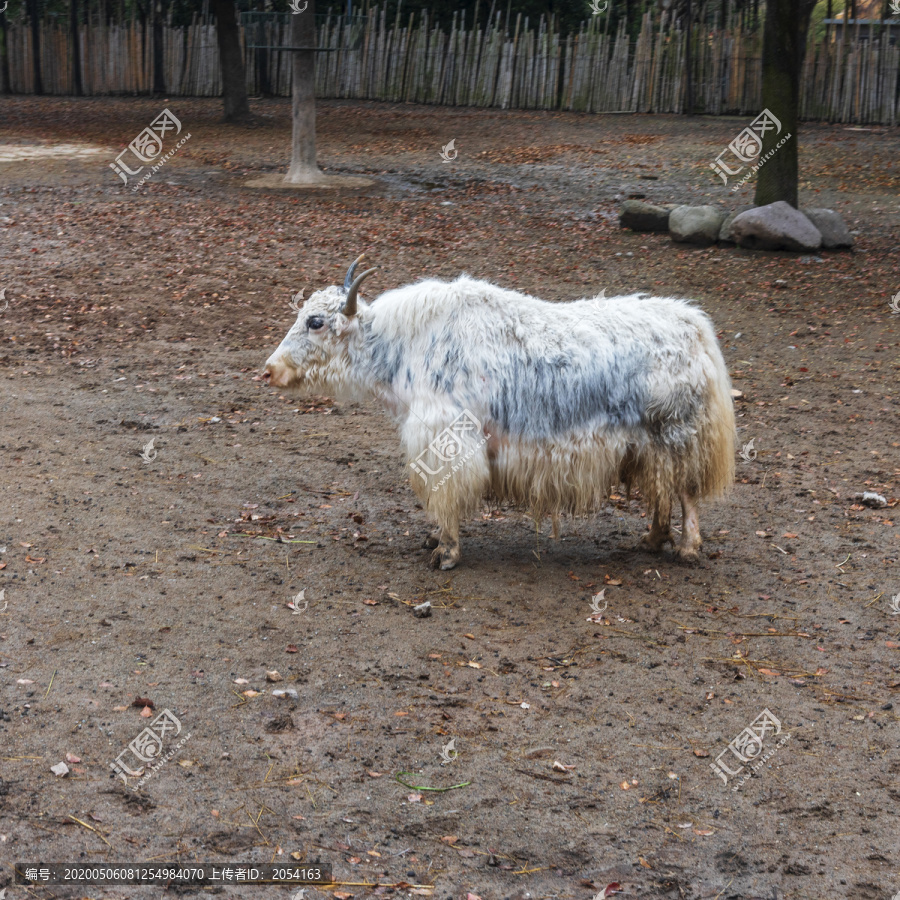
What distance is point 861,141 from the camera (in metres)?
18.8

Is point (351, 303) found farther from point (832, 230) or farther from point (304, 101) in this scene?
point (304, 101)

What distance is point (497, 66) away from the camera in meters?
23.0

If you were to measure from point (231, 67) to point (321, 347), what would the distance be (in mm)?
16532

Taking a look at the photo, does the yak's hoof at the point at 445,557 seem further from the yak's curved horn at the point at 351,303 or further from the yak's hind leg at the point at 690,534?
the yak's curved horn at the point at 351,303

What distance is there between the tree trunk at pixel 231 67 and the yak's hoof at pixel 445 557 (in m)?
16.9

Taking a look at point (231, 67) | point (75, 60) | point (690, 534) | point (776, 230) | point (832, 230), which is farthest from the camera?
point (75, 60)

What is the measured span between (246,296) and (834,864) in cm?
844

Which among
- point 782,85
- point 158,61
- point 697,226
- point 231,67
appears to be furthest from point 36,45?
point 782,85

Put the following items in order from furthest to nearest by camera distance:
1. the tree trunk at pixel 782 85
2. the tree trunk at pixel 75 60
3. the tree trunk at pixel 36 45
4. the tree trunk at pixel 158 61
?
the tree trunk at pixel 36 45 → the tree trunk at pixel 75 60 → the tree trunk at pixel 158 61 → the tree trunk at pixel 782 85

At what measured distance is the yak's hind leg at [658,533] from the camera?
5922mm

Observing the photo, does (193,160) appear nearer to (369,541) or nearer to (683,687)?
(369,541)

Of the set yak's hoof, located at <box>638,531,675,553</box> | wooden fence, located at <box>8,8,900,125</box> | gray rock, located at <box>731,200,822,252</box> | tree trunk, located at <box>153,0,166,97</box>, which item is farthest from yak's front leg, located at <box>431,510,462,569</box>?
tree trunk, located at <box>153,0,166,97</box>

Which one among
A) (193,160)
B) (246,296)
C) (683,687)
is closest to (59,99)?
(193,160)

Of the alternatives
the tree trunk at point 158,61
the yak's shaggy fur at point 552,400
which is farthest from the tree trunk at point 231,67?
the yak's shaggy fur at point 552,400
